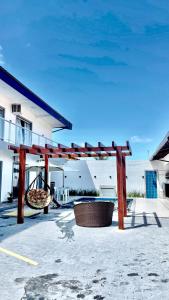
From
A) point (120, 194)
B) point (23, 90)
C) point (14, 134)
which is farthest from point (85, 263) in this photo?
point (14, 134)

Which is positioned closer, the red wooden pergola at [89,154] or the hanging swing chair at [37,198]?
the red wooden pergola at [89,154]

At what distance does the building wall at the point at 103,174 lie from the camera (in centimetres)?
2153

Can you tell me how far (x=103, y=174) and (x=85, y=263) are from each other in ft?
58.9

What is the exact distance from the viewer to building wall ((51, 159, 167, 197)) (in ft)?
70.6

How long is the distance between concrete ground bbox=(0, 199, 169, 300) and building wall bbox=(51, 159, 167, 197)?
13773 mm

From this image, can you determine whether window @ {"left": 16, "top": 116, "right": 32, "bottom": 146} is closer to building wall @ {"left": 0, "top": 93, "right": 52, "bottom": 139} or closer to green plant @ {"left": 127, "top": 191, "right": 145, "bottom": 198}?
building wall @ {"left": 0, "top": 93, "right": 52, "bottom": 139}

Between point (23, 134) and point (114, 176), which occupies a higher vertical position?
point (23, 134)

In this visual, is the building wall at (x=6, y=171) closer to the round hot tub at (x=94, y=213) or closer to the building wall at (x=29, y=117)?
the building wall at (x=29, y=117)

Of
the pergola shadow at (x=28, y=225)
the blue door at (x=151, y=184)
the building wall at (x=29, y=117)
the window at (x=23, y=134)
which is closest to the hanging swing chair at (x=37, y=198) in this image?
the pergola shadow at (x=28, y=225)

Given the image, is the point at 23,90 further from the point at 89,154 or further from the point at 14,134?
the point at 89,154

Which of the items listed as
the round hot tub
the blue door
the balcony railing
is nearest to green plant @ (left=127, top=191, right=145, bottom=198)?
the blue door

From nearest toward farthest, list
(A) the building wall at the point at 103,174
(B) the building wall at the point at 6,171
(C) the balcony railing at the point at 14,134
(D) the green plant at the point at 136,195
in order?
(B) the building wall at the point at 6,171
(C) the balcony railing at the point at 14,134
(D) the green plant at the point at 136,195
(A) the building wall at the point at 103,174

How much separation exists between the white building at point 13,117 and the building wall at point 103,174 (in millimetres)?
5871

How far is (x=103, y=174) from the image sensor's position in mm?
22562
